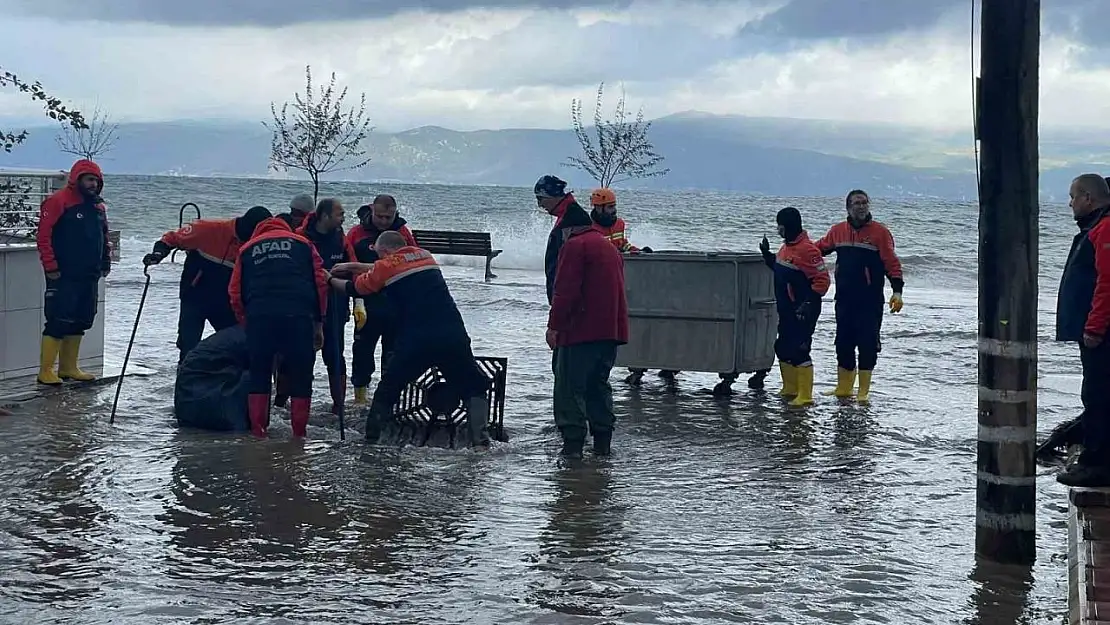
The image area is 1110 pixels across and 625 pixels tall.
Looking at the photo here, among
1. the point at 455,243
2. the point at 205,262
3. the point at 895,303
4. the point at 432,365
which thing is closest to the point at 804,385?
the point at 895,303

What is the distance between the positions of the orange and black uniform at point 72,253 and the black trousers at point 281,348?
8.37ft

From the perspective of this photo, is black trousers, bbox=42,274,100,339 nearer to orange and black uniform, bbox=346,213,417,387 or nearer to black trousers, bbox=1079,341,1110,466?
orange and black uniform, bbox=346,213,417,387

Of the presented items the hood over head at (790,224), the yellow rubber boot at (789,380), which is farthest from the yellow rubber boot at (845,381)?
the hood over head at (790,224)

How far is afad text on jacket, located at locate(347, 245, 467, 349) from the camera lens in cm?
895

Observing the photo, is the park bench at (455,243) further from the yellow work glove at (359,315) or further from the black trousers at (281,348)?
the black trousers at (281,348)

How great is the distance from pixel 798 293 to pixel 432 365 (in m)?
3.95

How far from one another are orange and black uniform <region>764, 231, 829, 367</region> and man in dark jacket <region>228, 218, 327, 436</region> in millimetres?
4344

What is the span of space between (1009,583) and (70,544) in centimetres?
453

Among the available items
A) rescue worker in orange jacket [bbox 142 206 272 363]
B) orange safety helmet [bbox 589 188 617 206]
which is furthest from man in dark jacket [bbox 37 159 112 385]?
orange safety helmet [bbox 589 188 617 206]

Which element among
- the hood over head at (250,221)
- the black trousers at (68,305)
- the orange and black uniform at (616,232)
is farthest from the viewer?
the orange and black uniform at (616,232)

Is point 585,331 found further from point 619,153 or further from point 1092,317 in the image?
point 619,153

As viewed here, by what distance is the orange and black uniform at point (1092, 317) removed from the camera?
7.27 m

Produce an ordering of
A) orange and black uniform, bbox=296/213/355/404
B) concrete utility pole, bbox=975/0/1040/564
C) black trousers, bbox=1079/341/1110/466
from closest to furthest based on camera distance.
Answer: concrete utility pole, bbox=975/0/1040/564
black trousers, bbox=1079/341/1110/466
orange and black uniform, bbox=296/213/355/404

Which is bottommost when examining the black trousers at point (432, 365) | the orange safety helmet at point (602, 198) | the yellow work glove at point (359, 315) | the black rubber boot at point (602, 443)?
the black rubber boot at point (602, 443)
